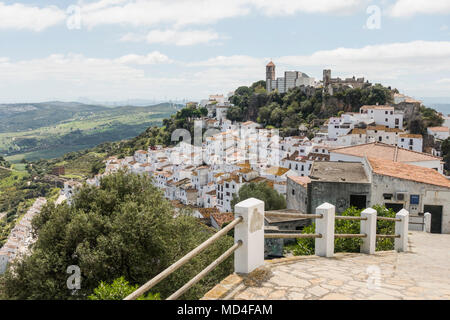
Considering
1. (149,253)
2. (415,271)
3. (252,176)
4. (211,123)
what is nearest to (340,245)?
(415,271)

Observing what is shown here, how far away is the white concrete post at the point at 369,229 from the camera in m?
7.37

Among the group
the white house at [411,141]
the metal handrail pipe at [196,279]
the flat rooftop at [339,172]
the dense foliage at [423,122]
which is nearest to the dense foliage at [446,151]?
the white house at [411,141]

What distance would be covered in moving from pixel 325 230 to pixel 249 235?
2.23 m

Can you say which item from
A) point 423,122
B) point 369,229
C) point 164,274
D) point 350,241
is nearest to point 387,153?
point 350,241

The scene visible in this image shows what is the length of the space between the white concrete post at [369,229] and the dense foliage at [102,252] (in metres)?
4.50

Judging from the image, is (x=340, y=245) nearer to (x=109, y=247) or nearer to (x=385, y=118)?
(x=109, y=247)

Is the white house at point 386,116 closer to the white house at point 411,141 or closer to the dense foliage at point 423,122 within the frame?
the dense foliage at point 423,122

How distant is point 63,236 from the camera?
10.7 metres

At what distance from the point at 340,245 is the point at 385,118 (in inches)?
2251

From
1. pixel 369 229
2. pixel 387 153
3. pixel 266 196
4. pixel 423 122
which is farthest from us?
pixel 423 122

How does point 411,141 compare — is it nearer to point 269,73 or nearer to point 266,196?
point 266,196

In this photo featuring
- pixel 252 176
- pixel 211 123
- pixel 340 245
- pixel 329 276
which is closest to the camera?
pixel 329 276

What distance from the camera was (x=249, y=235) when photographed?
4469 millimetres

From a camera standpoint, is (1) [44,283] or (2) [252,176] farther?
(2) [252,176]
